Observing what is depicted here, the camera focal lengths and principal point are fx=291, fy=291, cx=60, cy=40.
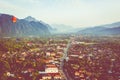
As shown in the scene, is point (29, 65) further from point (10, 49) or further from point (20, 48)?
point (20, 48)

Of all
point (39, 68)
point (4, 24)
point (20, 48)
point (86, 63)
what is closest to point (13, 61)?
point (39, 68)

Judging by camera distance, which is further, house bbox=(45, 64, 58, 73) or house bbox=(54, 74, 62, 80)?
house bbox=(45, 64, 58, 73)

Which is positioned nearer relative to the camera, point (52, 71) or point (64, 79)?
point (64, 79)

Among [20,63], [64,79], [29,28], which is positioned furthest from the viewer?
[29,28]

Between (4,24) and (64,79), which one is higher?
(4,24)

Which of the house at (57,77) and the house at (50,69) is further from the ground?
the house at (50,69)

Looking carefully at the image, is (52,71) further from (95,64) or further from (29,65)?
(95,64)

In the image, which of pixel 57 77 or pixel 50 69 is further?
pixel 50 69

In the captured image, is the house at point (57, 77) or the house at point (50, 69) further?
the house at point (50, 69)

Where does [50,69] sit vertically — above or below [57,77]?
above

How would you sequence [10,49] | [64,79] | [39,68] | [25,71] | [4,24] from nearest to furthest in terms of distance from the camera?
[64,79] → [25,71] → [39,68] → [10,49] → [4,24]

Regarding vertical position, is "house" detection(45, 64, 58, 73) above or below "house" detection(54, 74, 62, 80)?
above
